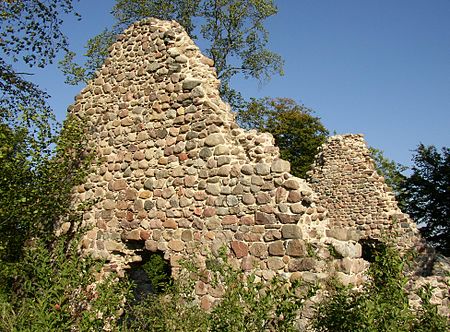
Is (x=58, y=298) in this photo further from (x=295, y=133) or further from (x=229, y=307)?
(x=295, y=133)

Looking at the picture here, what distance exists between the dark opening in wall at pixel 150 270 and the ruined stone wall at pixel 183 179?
0.09 meters

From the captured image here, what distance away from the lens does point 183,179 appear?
21.6 feet

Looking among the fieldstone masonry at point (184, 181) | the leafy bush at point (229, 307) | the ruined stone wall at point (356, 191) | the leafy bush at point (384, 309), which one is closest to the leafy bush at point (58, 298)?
the leafy bush at point (229, 307)

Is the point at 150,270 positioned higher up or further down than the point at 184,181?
further down

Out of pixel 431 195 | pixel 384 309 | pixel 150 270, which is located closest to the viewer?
pixel 384 309

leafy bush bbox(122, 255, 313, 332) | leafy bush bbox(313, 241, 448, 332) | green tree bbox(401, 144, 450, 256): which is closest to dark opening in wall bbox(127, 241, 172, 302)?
leafy bush bbox(122, 255, 313, 332)

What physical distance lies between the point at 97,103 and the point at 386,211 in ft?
32.0

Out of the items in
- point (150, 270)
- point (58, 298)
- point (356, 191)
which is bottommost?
point (58, 298)

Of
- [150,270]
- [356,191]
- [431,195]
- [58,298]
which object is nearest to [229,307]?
[58,298]

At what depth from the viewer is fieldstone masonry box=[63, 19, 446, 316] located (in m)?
5.59

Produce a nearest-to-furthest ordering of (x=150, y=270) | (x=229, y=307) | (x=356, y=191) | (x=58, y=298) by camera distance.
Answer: (x=229, y=307) < (x=58, y=298) < (x=150, y=270) < (x=356, y=191)

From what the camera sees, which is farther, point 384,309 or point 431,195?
point 431,195

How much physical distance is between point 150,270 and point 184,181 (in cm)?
141

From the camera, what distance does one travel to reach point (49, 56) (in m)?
11.1
